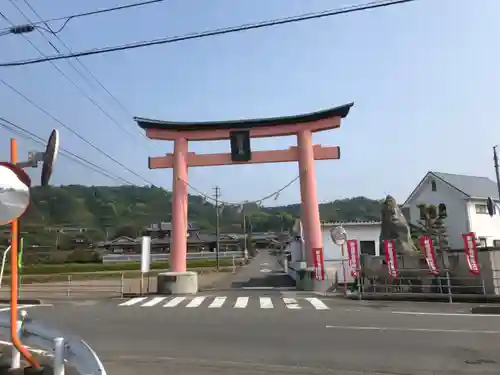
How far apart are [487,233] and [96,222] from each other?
70745mm

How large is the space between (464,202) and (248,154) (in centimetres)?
1974

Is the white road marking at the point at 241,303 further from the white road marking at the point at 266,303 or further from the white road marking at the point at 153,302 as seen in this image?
the white road marking at the point at 153,302

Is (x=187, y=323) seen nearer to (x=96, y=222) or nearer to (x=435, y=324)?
(x=435, y=324)

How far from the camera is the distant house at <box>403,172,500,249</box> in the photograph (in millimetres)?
32844

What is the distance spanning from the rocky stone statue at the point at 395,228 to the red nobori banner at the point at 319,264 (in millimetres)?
3057

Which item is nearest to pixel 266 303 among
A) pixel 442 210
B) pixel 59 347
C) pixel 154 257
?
pixel 59 347

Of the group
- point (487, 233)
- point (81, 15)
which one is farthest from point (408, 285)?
point (487, 233)

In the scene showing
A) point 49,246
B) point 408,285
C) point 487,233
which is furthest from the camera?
point 49,246

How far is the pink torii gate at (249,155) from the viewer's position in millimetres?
21375

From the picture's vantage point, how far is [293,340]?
8578 millimetres

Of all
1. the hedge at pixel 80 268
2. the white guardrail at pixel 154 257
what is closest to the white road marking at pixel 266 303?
the hedge at pixel 80 268

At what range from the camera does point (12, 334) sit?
4.42 metres

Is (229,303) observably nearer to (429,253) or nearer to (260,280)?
(429,253)

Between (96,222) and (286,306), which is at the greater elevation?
(96,222)
